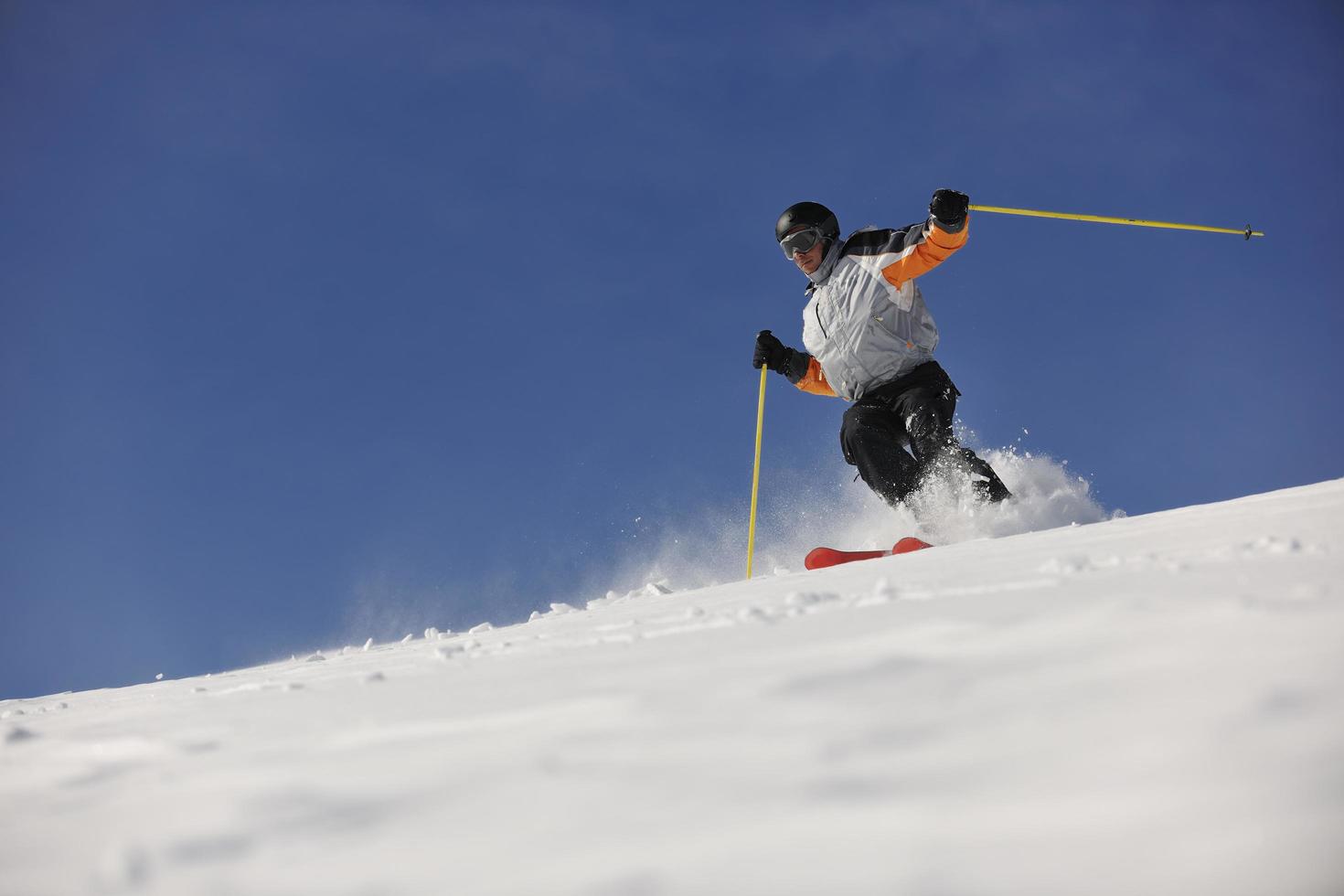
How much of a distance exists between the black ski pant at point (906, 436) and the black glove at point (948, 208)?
0.84 meters

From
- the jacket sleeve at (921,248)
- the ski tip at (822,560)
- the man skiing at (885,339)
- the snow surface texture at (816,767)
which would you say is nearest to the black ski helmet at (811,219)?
the man skiing at (885,339)

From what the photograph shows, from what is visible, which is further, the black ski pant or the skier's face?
the skier's face

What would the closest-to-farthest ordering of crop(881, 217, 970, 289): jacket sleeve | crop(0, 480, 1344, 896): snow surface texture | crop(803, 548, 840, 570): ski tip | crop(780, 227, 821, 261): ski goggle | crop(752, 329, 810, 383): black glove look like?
1. crop(0, 480, 1344, 896): snow surface texture
2. crop(803, 548, 840, 570): ski tip
3. crop(881, 217, 970, 289): jacket sleeve
4. crop(780, 227, 821, 261): ski goggle
5. crop(752, 329, 810, 383): black glove

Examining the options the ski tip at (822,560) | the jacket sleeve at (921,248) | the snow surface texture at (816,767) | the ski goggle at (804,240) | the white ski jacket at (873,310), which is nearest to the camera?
the snow surface texture at (816,767)

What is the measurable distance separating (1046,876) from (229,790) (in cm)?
103

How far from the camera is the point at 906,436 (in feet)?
15.8

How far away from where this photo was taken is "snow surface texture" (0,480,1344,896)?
829 millimetres

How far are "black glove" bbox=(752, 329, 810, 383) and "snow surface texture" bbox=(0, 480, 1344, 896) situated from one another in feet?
13.9

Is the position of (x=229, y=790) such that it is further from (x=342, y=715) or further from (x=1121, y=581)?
(x=1121, y=581)

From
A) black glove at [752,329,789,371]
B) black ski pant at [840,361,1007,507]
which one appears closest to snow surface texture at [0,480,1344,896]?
black ski pant at [840,361,1007,507]

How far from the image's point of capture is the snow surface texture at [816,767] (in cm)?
83

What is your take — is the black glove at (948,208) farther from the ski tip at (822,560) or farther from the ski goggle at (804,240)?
the ski tip at (822,560)

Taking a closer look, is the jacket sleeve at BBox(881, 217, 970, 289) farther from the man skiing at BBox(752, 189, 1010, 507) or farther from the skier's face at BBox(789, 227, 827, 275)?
the skier's face at BBox(789, 227, 827, 275)

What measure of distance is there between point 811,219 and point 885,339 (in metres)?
0.88
